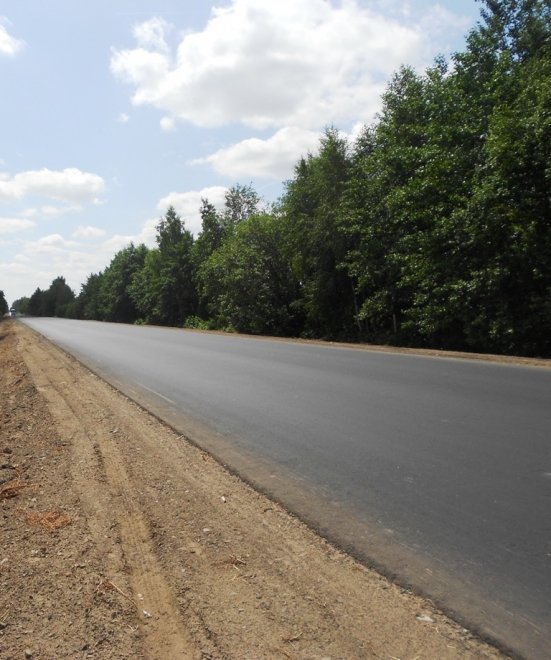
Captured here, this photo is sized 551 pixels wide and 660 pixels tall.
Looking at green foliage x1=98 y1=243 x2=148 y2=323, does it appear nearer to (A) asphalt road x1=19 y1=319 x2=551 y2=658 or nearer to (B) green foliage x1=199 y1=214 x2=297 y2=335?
(B) green foliage x1=199 y1=214 x2=297 y2=335

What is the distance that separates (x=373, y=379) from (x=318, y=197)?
2192 centimetres

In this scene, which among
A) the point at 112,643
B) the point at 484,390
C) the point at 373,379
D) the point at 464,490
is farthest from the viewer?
the point at 373,379

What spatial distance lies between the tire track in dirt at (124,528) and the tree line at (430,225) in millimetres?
13240

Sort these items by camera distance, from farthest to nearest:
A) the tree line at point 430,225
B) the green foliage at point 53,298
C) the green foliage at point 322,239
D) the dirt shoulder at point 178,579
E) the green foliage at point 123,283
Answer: the green foliage at point 53,298 < the green foliage at point 123,283 < the green foliage at point 322,239 < the tree line at point 430,225 < the dirt shoulder at point 178,579

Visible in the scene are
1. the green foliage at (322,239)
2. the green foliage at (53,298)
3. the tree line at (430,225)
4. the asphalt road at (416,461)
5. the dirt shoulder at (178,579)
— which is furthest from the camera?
the green foliage at (53,298)

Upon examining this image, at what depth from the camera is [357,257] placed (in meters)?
27.3

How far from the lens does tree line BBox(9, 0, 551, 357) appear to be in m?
17.1

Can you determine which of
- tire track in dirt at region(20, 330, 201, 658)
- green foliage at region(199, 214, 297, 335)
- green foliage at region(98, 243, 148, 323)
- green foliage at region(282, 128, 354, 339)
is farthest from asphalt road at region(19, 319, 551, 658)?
green foliage at region(98, 243, 148, 323)

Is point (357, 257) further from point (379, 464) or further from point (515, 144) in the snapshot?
point (379, 464)

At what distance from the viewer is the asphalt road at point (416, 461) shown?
11.6 feet

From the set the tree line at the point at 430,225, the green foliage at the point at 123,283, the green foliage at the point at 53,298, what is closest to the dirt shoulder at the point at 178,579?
the tree line at the point at 430,225

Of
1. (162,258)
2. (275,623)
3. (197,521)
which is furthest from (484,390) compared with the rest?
(162,258)

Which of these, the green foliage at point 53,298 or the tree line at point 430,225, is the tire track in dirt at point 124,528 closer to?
the tree line at point 430,225

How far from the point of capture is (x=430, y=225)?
2147cm
